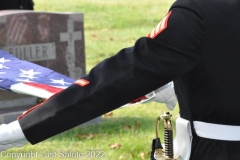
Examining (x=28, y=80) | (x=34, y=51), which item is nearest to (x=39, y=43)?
(x=34, y=51)

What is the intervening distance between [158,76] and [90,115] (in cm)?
29

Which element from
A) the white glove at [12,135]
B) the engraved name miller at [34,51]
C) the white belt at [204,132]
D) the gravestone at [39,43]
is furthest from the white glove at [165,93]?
the engraved name miller at [34,51]

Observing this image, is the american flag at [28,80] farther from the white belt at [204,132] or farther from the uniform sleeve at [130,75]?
the uniform sleeve at [130,75]

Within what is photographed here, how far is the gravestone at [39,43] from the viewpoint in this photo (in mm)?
7566

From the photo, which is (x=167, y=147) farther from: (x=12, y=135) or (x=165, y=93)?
(x=165, y=93)

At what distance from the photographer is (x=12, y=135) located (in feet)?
9.00

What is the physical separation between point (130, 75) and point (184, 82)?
254mm

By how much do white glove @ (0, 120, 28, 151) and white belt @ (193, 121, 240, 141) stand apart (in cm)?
68

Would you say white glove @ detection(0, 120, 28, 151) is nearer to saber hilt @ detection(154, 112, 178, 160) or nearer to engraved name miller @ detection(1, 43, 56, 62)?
saber hilt @ detection(154, 112, 178, 160)

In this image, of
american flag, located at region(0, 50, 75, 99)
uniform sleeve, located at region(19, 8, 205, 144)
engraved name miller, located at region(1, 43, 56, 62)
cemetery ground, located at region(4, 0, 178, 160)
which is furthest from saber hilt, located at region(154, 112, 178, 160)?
engraved name miller, located at region(1, 43, 56, 62)

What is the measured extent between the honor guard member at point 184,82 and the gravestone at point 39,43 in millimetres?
4844

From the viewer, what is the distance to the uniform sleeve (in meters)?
2.48

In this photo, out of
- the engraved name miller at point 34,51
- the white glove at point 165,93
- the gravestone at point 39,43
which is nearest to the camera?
the white glove at point 165,93

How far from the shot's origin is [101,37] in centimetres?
1412
